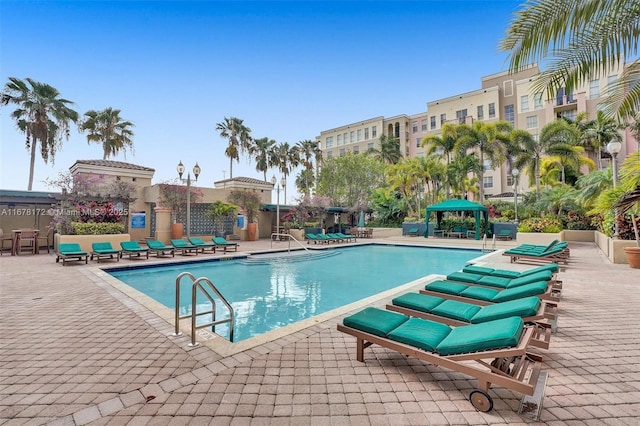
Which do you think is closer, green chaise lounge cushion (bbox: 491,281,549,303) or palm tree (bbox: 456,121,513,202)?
green chaise lounge cushion (bbox: 491,281,549,303)

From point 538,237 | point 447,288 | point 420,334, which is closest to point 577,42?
point 447,288

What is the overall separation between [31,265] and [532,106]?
135 feet

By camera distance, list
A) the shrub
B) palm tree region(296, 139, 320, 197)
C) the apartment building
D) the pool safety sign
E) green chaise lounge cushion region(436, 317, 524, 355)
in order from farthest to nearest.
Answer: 1. palm tree region(296, 139, 320, 197)
2. the apartment building
3. the pool safety sign
4. the shrub
5. green chaise lounge cushion region(436, 317, 524, 355)

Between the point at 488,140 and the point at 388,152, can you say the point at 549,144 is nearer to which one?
the point at 488,140

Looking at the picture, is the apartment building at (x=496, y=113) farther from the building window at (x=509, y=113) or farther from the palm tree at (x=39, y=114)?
the palm tree at (x=39, y=114)

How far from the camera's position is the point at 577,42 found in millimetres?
5090

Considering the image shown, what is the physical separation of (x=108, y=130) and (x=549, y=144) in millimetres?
35049

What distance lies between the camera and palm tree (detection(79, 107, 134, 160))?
84.2 ft

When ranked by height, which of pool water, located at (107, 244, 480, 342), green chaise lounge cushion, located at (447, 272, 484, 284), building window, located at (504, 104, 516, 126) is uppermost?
building window, located at (504, 104, 516, 126)

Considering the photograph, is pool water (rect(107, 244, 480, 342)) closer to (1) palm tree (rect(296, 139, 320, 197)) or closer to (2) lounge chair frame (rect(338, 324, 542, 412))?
(2) lounge chair frame (rect(338, 324, 542, 412))

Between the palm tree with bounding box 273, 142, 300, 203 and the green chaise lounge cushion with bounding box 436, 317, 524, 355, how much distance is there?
120 feet

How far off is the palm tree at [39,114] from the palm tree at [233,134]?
13370 mm

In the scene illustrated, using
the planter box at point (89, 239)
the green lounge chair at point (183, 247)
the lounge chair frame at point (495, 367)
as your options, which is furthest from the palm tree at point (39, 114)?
the lounge chair frame at point (495, 367)

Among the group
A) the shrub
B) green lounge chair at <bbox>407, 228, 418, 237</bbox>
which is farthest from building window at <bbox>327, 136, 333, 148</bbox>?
the shrub
